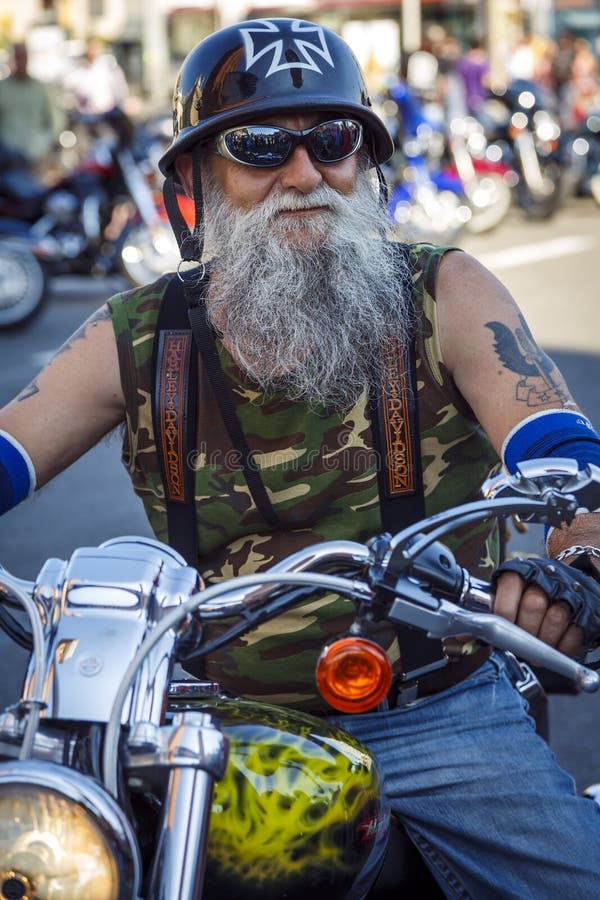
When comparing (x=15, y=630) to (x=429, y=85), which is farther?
(x=429, y=85)

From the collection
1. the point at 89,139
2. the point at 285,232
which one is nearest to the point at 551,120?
the point at 89,139

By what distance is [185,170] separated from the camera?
2.46 meters

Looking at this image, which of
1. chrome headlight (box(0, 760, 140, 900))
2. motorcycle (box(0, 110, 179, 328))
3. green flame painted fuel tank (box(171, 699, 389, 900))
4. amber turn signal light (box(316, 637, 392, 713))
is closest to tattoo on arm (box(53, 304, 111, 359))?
green flame painted fuel tank (box(171, 699, 389, 900))

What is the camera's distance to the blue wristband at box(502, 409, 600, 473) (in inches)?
69.5

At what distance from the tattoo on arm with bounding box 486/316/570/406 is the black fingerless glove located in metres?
0.64

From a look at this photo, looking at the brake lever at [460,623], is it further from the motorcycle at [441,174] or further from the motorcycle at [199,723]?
the motorcycle at [441,174]

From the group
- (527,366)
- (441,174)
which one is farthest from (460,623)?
(441,174)

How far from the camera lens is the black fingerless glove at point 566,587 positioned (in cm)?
139

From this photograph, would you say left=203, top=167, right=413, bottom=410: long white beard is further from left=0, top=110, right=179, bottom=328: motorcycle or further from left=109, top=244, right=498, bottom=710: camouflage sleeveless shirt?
left=0, top=110, right=179, bottom=328: motorcycle

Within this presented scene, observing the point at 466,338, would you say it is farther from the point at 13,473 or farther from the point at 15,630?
the point at 15,630

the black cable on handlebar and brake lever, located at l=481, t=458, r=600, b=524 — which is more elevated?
brake lever, located at l=481, t=458, r=600, b=524

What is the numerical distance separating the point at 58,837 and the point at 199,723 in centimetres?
19

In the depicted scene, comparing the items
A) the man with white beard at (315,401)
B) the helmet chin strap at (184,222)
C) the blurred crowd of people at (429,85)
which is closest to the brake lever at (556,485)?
the man with white beard at (315,401)

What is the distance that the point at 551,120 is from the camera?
1395cm
